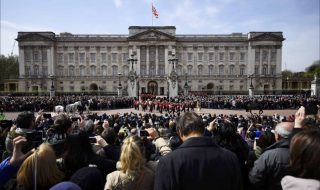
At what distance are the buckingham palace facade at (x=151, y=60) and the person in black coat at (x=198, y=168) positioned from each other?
7257 cm

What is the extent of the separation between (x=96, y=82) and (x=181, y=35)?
99.0ft

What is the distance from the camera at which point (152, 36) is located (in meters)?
75.8

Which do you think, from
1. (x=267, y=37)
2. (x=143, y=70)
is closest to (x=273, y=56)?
(x=267, y=37)

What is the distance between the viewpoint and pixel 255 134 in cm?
995

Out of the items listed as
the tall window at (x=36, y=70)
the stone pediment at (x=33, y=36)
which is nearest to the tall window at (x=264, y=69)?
the stone pediment at (x=33, y=36)

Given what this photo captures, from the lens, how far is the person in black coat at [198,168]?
2826mm

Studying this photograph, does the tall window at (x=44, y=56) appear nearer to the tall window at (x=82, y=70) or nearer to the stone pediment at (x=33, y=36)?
the stone pediment at (x=33, y=36)

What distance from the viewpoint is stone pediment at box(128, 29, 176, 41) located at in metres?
75.5

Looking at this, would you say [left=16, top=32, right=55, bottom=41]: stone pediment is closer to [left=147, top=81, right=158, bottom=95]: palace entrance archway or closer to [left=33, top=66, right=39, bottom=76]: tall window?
[left=33, top=66, right=39, bottom=76]: tall window

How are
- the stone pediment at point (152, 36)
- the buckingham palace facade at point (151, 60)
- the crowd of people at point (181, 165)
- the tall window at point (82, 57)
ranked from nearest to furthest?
1. the crowd of people at point (181, 165)
2. the stone pediment at point (152, 36)
3. the buckingham palace facade at point (151, 60)
4. the tall window at point (82, 57)

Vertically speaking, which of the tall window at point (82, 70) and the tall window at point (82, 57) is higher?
the tall window at point (82, 57)

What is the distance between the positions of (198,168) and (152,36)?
75310mm

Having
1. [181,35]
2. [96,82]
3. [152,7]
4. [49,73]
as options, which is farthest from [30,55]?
[181,35]

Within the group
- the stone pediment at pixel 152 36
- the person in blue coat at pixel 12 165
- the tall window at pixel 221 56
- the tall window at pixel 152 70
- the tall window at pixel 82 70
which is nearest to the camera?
the person in blue coat at pixel 12 165
